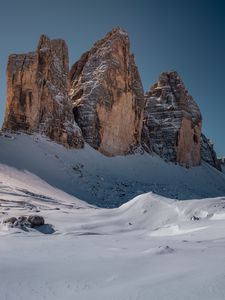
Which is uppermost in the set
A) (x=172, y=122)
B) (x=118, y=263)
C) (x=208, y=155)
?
(x=172, y=122)

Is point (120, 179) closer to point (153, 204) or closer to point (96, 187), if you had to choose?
point (96, 187)

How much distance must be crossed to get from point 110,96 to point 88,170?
39.0 ft

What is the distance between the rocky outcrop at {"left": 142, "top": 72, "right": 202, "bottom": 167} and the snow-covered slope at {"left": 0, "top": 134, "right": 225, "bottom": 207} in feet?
31.4

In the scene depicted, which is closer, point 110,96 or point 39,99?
point 39,99

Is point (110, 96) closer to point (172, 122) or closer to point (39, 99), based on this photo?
point (39, 99)

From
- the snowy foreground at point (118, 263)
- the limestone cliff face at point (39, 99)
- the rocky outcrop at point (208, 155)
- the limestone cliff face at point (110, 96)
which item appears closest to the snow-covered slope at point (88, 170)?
the limestone cliff face at point (39, 99)

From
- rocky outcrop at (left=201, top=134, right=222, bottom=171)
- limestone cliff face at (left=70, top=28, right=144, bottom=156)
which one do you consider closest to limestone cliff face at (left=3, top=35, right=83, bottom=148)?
limestone cliff face at (left=70, top=28, right=144, bottom=156)

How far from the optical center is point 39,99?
31.6 metres

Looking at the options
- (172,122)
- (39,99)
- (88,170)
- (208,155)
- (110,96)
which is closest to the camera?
(88,170)

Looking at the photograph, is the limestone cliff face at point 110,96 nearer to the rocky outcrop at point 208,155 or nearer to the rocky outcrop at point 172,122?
the rocky outcrop at point 172,122

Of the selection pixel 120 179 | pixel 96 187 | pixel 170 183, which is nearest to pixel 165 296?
pixel 96 187

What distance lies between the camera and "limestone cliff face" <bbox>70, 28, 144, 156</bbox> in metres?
37.2

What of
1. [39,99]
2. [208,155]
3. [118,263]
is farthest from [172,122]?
[118,263]

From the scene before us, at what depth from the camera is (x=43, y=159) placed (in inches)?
1085
